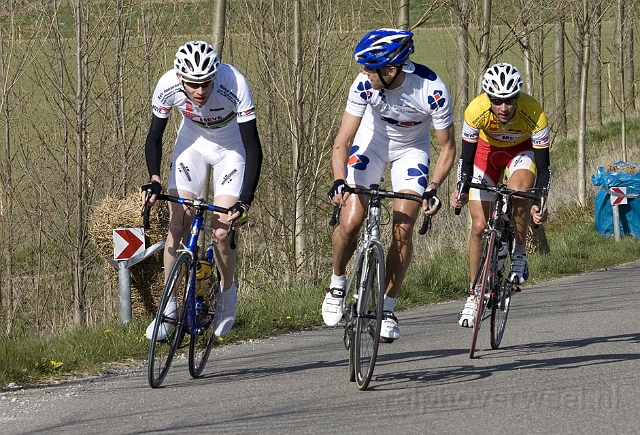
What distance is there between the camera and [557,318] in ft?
35.2

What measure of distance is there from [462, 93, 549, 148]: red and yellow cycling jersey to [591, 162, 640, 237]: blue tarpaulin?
11.3 meters

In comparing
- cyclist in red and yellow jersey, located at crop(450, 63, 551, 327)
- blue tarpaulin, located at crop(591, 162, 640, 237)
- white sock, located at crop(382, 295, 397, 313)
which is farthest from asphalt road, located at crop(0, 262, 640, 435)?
blue tarpaulin, located at crop(591, 162, 640, 237)

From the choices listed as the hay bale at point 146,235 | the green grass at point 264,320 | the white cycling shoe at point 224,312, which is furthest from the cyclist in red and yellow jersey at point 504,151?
the hay bale at point 146,235

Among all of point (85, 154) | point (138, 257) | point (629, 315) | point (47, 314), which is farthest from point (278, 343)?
point (47, 314)

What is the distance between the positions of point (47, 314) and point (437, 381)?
28.9ft

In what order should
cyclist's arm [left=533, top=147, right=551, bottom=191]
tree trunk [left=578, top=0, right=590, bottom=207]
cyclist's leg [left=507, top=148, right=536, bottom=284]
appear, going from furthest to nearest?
tree trunk [left=578, top=0, right=590, bottom=207]
cyclist's leg [left=507, top=148, right=536, bottom=284]
cyclist's arm [left=533, top=147, right=551, bottom=191]

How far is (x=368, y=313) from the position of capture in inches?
281

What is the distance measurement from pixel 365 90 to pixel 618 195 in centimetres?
1286

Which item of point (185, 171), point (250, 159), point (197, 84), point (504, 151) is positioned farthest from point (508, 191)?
point (197, 84)

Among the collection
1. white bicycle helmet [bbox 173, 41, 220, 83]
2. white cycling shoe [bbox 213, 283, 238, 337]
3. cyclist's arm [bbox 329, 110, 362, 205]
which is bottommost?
white cycling shoe [bbox 213, 283, 238, 337]

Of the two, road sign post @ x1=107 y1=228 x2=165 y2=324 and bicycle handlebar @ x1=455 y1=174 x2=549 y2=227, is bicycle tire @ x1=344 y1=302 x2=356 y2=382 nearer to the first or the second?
bicycle handlebar @ x1=455 y1=174 x2=549 y2=227

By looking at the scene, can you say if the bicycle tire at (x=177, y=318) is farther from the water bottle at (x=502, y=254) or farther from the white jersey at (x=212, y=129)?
the water bottle at (x=502, y=254)

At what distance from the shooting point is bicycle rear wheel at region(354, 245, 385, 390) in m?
6.93

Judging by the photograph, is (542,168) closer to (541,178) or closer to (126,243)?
(541,178)
